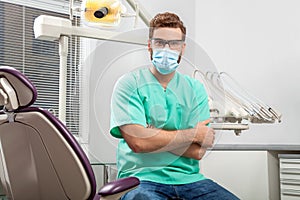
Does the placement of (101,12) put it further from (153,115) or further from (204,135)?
(204,135)

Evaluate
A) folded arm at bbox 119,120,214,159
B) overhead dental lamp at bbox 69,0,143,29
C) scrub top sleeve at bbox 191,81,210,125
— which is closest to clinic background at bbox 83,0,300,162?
overhead dental lamp at bbox 69,0,143,29

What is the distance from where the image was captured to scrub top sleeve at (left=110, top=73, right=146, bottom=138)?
5.49ft

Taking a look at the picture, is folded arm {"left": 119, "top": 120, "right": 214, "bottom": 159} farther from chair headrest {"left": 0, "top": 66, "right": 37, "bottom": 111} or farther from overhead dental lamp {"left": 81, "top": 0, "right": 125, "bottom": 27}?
overhead dental lamp {"left": 81, "top": 0, "right": 125, "bottom": 27}

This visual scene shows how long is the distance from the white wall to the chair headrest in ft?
7.02

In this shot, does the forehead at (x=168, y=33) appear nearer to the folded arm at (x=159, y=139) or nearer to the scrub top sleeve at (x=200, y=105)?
the scrub top sleeve at (x=200, y=105)

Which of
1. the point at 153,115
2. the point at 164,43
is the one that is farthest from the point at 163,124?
the point at 164,43

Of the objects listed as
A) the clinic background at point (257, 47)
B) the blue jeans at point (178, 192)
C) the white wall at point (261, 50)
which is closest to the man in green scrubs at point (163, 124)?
the blue jeans at point (178, 192)

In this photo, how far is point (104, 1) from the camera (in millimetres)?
1980

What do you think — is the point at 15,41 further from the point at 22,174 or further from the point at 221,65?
the point at 22,174

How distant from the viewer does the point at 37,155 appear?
1.45m

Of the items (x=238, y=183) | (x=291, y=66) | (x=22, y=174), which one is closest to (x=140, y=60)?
(x=22, y=174)

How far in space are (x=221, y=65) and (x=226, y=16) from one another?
0.38 meters

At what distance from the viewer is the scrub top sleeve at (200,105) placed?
176cm

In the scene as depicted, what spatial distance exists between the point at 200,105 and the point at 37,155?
2.24ft
